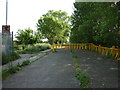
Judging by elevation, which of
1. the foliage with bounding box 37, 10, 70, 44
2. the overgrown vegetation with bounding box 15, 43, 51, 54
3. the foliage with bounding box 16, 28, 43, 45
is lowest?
the overgrown vegetation with bounding box 15, 43, 51, 54

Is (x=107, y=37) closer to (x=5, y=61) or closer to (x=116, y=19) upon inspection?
(x=116, y=19)

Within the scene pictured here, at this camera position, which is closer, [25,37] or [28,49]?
[28,49]

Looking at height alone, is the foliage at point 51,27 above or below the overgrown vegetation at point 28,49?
above

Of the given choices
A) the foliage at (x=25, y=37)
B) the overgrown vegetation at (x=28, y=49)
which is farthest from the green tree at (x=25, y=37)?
the overgrown vegetation at (x=28, y=49)

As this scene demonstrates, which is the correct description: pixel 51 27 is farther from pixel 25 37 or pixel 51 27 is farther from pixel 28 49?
pixel 28 49

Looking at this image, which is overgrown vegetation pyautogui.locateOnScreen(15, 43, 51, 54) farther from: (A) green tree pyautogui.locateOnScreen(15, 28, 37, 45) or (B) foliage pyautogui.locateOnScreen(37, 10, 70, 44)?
(B) foliage pyautogui.locateOnScreen(37, 10, 70, 44)

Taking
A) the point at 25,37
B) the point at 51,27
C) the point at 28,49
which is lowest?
the point at 28,49

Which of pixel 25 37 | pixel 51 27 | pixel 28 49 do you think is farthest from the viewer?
pixel 51 27

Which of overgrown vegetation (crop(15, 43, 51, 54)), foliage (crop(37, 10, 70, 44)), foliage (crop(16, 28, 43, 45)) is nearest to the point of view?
overgrown vegetation (crop(15, 43, 51, 54))

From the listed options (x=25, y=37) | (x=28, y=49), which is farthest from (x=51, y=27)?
(x=28, y=49)

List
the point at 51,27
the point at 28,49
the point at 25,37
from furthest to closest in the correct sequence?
1. the point at 51,27
2. the point at 25,37
3. the point at 28,49

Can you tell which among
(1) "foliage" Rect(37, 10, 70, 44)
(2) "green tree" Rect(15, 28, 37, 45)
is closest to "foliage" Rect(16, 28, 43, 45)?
(2) "green tree" Rect(15, 28, 37, 45)

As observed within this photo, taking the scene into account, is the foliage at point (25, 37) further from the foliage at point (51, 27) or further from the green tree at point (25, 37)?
the foliage at point (51, 27)

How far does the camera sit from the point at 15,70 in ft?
25.6
